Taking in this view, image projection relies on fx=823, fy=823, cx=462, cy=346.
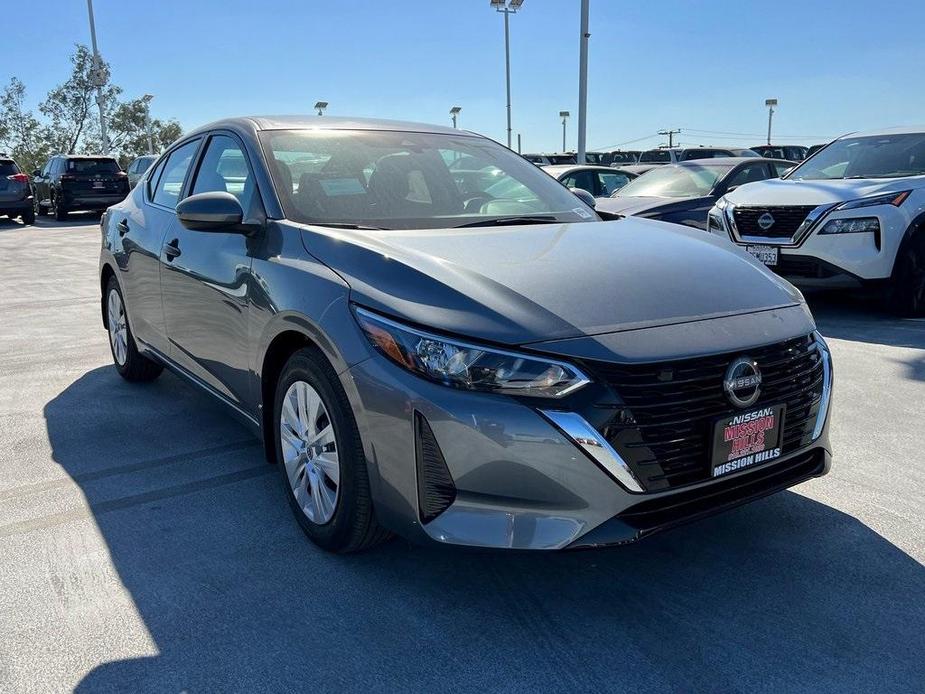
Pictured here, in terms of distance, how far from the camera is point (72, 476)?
3.71 m

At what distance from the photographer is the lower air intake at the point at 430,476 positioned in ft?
7.60

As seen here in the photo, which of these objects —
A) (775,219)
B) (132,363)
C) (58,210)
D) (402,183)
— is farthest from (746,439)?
(58,210)

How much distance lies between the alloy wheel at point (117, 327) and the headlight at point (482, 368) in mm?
3322

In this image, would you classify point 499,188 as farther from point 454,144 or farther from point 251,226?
point 251,226

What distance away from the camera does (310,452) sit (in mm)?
2885

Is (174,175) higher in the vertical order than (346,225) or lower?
higher

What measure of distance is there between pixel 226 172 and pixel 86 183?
66.7 feet

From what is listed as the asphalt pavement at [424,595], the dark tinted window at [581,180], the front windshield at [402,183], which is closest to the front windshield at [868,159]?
the dark tinted window at [581,180]

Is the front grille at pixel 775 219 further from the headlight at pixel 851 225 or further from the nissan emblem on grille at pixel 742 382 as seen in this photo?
the nissan emblem on grille at pixel 742 382

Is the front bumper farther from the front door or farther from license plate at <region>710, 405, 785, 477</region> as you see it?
the front door

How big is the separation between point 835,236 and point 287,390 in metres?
5.38

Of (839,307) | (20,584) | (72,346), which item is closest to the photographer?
(20,584)

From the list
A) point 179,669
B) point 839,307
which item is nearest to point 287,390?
point 179,669

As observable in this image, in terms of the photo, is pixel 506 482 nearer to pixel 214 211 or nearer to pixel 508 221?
pixel 508 221
